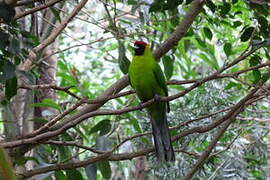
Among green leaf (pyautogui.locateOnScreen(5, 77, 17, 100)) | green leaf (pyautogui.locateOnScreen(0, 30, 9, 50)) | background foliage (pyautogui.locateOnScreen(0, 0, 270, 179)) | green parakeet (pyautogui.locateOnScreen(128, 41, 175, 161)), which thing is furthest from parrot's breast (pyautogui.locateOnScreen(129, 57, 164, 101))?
green leaf (pyautogui.locateOnScreen(0, 30, 9, 50))

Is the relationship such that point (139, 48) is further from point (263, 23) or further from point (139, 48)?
point (263, 23)

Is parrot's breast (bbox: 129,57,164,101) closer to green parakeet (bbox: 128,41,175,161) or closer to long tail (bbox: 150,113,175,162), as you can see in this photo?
green parakeet (bbox: 128,41,175,161)

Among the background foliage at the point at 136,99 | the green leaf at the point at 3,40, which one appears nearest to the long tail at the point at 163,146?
the background foliage at the point at 136,99

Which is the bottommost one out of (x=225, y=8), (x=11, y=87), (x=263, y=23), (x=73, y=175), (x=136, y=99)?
(x=73, y=175)

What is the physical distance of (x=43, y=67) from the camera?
3842mm

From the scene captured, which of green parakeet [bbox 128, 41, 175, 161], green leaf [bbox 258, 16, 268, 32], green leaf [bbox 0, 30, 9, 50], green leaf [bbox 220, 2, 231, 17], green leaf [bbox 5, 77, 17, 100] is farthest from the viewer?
green parakeet [bbox 128, 41, 175, 161]

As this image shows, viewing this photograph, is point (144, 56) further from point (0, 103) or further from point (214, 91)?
point (0, 103)

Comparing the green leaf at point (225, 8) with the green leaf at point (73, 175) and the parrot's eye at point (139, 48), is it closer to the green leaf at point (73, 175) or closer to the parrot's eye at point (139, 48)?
the parrot's eye at point (139, 48)

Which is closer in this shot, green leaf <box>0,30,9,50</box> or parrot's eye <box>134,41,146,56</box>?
green leaf <box>0,30,9,50</box>

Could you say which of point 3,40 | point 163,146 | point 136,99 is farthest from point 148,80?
point 3,40

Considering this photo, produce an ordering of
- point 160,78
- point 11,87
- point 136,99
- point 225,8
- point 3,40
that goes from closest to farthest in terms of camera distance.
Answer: point 3,40, point 11,87, point 225,8, point 160,78, point 136,99

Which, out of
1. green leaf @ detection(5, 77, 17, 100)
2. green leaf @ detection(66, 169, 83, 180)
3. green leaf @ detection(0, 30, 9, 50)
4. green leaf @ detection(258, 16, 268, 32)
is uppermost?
green leaf @ detection(258, 16, 268, 32)

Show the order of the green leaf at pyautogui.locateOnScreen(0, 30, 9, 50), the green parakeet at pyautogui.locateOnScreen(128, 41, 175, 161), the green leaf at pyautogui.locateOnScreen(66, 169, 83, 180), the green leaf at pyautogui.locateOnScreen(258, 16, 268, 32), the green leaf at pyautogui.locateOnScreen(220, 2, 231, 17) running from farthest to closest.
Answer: the green parakeet at pyautogui.locateOnScreen(128, 41, 175, 161)
the green leaf at pyautogui.locateOnScreen(220, 2, 231, 17)
the green leaf at pyautogui.locateOnScreen(258, 16, 268, 32)
the green leaf at pyautogui.locateOnScreen(66, 169, 83, 180)
the green leaf at pyautogui.locateOnScreen(0, 30, 9, 50)

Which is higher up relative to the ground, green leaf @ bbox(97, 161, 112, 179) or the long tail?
the long tail
